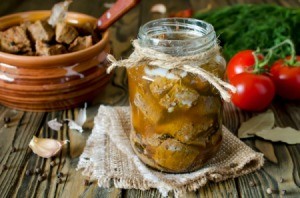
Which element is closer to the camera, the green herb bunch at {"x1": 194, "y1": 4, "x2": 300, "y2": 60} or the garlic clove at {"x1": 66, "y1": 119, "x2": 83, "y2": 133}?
the garlic clove at {"x1": 66, "y1": 119, "x2": 83, "y2": 133}

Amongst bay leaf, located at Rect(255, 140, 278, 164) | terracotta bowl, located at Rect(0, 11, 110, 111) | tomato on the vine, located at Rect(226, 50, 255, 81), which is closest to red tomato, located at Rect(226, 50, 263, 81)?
tomato on the vine, located at Rect(226, 50, 255, 81)

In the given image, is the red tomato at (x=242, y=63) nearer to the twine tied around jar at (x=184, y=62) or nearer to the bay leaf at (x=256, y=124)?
the bay leaf at (x=256, y=124)

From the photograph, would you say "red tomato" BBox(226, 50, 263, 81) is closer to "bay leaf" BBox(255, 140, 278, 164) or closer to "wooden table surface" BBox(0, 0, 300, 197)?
"wooden table surface" BBox(0, 0, 300, 197)

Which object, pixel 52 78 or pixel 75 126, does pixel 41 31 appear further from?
pixel 75 126

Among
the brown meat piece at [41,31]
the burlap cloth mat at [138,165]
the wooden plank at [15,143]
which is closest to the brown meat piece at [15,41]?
the brown meat piece at [41,31]

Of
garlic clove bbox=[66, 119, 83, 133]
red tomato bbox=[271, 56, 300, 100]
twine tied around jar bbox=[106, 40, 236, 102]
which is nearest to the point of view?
twine tied around jar bbox=[106, 40, 236, 102]

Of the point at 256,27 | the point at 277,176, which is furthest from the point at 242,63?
the point at 277,176
